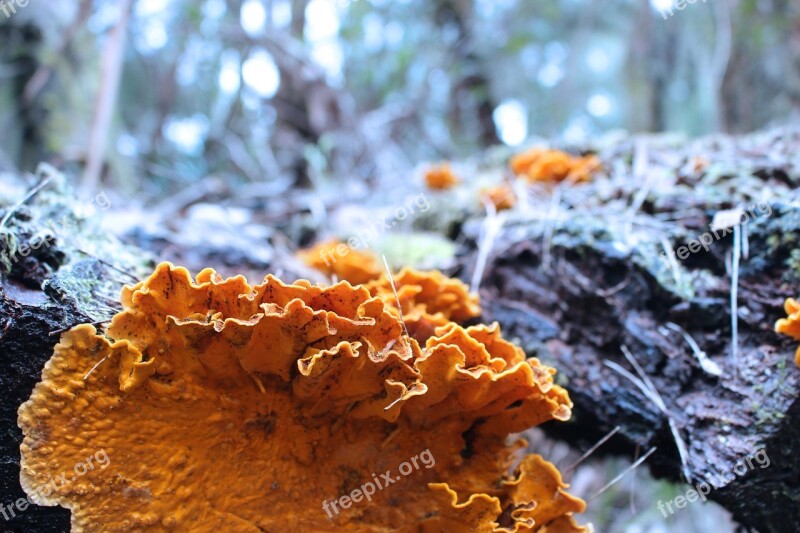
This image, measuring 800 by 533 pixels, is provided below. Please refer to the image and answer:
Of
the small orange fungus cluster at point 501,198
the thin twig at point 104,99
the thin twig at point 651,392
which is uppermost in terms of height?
the thin twig at point 104,99

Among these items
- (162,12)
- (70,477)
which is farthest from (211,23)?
(70,477)

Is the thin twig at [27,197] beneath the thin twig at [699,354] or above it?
above

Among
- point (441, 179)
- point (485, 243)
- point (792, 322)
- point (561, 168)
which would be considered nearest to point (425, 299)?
point (485, 243)

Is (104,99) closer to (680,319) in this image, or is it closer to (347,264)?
(347,264)

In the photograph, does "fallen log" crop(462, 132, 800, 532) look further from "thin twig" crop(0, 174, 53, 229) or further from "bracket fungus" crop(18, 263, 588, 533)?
"thin twig" crop(0, 174, 53, 229)

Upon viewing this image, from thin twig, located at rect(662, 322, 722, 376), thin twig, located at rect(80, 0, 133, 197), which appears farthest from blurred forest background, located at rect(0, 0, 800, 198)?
thin twig, located at rect(662, 322, 722, 376)

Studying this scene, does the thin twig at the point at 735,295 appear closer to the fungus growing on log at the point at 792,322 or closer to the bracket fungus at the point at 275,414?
the fungus growing on log at the point at 792,322

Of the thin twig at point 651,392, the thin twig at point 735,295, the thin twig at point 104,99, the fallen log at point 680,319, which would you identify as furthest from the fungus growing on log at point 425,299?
the thin twig at point 104,99
